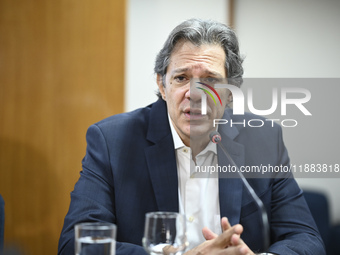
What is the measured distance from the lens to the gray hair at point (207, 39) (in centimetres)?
174

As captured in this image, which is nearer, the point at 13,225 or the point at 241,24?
the point at 13,225

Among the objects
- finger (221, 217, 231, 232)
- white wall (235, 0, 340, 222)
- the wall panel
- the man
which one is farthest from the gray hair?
white wall (235, 0, 340, 222)

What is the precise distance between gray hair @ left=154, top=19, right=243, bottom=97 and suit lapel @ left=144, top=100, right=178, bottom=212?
0.68 ft

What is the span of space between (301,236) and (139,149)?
0.71m

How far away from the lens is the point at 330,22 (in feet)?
10.7

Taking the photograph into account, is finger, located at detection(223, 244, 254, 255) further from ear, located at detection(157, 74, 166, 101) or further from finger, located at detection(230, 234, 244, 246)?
ear, located at detection(157, 74, 166, 101)

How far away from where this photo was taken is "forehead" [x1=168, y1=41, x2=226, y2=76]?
5.59 feet

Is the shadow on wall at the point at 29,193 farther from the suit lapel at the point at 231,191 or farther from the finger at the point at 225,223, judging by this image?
the finger at the point at 225,223

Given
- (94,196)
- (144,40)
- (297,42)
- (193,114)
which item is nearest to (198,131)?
(193,114)

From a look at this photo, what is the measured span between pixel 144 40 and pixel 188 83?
4.43 ft

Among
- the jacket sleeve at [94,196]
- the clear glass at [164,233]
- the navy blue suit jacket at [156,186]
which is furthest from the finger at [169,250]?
the navy blue suit jacket at [156,186]

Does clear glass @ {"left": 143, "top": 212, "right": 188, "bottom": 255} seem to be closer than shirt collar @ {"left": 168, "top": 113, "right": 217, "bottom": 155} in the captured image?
Yes

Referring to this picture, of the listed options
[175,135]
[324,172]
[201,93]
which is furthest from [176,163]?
[324,172]

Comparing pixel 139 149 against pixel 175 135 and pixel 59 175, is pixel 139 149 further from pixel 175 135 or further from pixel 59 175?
pixel 59 175
